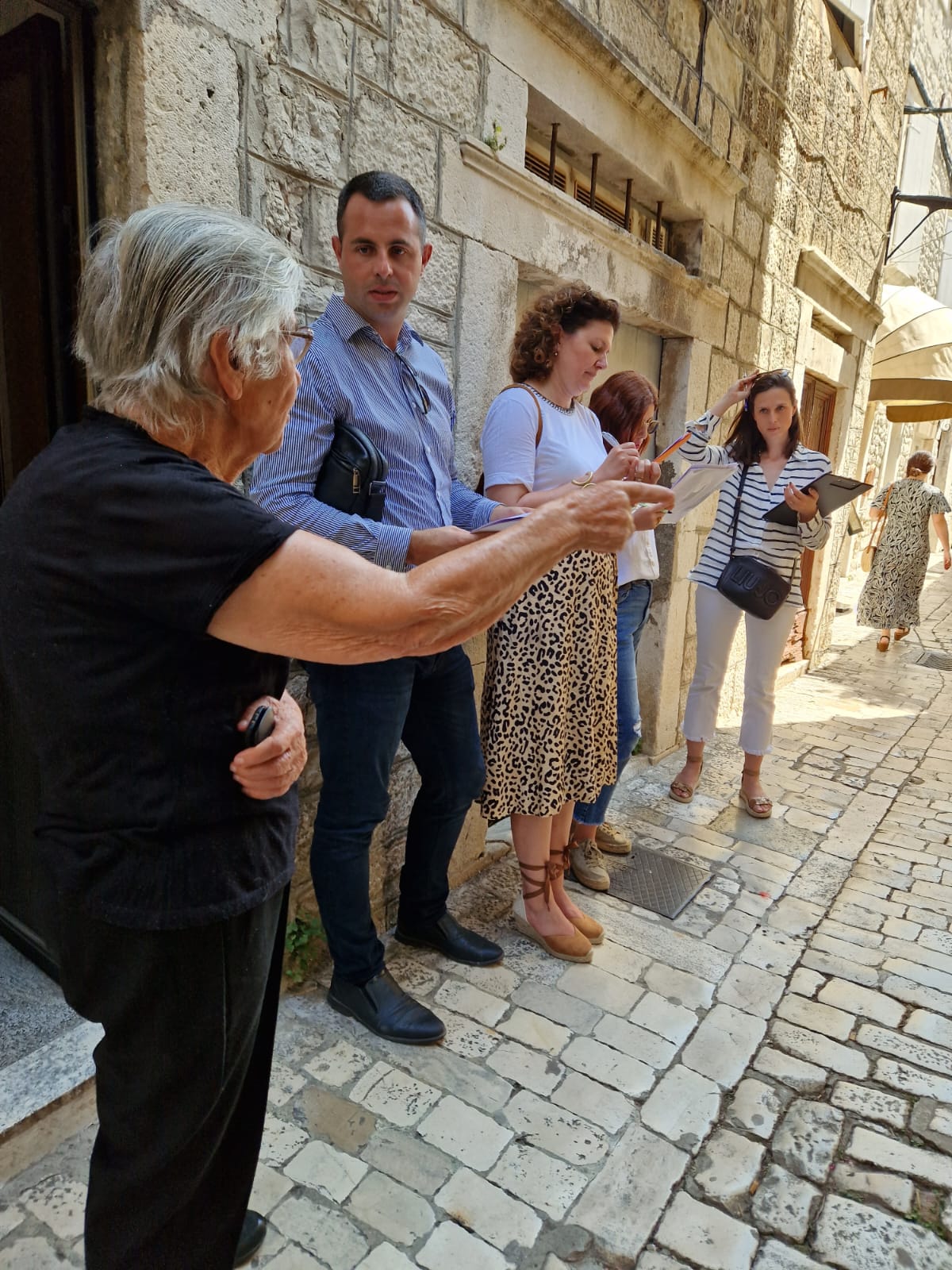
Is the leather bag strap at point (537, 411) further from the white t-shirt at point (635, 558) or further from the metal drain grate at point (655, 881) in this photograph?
the metal drain grate at point (655, 881)

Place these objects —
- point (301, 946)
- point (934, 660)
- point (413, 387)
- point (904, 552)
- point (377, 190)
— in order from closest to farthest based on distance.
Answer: point (377, 190) < point (413, 387) < point (301, 946) < point (934, 660) < point (904, 552)

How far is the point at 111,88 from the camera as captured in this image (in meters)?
1.73

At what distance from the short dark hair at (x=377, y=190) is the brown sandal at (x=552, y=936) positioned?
1961 mm

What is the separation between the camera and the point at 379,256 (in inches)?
78.6

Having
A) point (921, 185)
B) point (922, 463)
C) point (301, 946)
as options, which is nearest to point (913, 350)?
point (922, 463)

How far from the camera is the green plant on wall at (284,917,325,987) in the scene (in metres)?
2.40

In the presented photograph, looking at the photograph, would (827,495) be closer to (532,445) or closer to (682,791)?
(682,791)

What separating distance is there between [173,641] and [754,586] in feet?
10.3

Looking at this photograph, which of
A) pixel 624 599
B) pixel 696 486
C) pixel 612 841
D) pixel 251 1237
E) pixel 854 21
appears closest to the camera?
pixel 251 1237

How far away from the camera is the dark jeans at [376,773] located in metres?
2.04

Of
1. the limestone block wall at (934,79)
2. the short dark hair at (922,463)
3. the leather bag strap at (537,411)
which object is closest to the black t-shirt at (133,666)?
the leather bag strap at (537,411)

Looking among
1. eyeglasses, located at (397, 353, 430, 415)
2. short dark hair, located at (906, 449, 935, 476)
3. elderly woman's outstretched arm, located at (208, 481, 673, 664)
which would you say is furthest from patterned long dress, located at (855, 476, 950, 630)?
elderly woman's outstretched arm, located at (208, 481, 673, 664)

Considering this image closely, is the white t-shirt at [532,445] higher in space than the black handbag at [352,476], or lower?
higher

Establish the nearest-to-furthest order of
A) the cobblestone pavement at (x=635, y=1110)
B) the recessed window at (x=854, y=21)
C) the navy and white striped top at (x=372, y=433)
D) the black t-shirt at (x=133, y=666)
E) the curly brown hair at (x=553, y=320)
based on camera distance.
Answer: the black t-shirt at (x=133, y=666) < the cobblestone pavement at (x=635, y=1110) < the navy and white striped top at (x=372, y=433) < the curly brown hair at (x=553, y=320) < the recessed window at (x=854, y=21)
